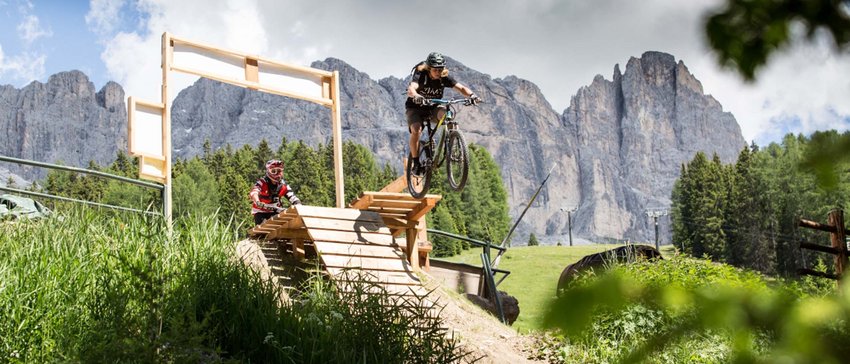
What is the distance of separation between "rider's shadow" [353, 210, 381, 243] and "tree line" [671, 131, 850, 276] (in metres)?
50.8

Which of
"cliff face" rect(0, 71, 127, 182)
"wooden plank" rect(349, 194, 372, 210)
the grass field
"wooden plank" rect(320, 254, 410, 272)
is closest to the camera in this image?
"wooden plank" rect(320, 254, 410, 272)

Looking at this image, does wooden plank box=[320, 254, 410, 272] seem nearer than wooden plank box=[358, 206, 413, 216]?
Yes

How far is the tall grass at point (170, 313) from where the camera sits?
4.19 meters

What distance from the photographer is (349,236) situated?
737 cm

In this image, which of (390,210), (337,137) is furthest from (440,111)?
(337,137)

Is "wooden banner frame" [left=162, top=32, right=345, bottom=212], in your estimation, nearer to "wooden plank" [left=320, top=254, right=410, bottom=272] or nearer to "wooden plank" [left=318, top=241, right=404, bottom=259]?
"wooden plank" [left=318, top=241, right=404, bottom=259]

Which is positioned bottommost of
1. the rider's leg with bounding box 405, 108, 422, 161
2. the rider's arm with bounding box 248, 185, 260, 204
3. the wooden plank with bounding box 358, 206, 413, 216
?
the wooden plank with bounding box 358, 206, 413, 216

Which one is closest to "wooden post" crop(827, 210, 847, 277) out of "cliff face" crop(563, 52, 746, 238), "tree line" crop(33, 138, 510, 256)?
"tree line" crop(33, 138, 510, 256)

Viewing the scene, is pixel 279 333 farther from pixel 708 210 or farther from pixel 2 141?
pixel 2 141

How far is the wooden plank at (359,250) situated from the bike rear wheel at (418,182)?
0.96m

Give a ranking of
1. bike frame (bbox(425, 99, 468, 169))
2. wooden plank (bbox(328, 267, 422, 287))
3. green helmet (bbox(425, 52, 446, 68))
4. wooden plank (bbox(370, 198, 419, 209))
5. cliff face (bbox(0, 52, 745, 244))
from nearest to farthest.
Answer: wooden plank (bbox(328, 267, 422, 287)), green helmet (bbox(425, 52, 446, 68)), bike frame (bbox(425, 99, 468, 169)), wooden plank (bbox(370, 198, 419, 209)), cliff face (bbox(0, 52, 745, 244))

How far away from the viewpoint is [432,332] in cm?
483

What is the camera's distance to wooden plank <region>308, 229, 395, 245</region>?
7.16 meters

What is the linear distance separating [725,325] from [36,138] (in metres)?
165
